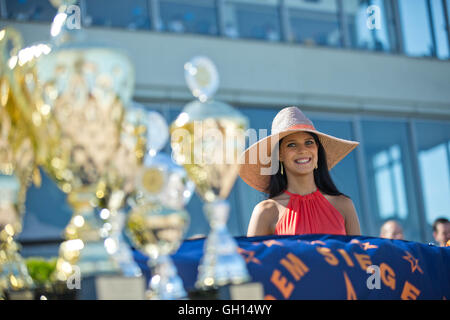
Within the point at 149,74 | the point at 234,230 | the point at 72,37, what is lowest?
the point at 72,37

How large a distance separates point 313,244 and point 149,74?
509 cm

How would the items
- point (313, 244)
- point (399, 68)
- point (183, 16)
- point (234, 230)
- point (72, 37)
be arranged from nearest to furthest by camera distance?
point (72, 37)
point (313, 244)
point (234, 230)
point (183, 16)
point (399, 68)

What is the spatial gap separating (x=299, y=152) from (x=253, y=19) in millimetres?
5110

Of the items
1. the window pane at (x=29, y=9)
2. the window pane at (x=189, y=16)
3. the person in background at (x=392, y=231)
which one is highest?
the window pane at (x=189, y=16)

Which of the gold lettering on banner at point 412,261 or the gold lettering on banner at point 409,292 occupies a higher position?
the gold lettering on banner at point 412,261

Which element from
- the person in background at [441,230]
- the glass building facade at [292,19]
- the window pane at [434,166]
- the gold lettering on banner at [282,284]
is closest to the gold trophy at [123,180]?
the gold lettering on banner at [282,284]

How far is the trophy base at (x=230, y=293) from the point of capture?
970mm

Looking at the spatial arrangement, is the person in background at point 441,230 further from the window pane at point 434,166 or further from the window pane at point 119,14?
the window pane at point 119,14

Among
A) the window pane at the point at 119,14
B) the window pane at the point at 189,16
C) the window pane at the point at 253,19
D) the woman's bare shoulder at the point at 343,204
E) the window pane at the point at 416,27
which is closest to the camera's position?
the woman's bare shoulder at the point at 343,204

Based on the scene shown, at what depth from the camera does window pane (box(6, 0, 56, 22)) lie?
5.96 m

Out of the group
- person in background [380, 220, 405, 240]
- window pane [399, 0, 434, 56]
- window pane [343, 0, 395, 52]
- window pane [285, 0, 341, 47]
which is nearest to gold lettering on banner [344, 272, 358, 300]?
person in background [380, 220, 405, 240]

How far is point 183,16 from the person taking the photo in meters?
6.67
